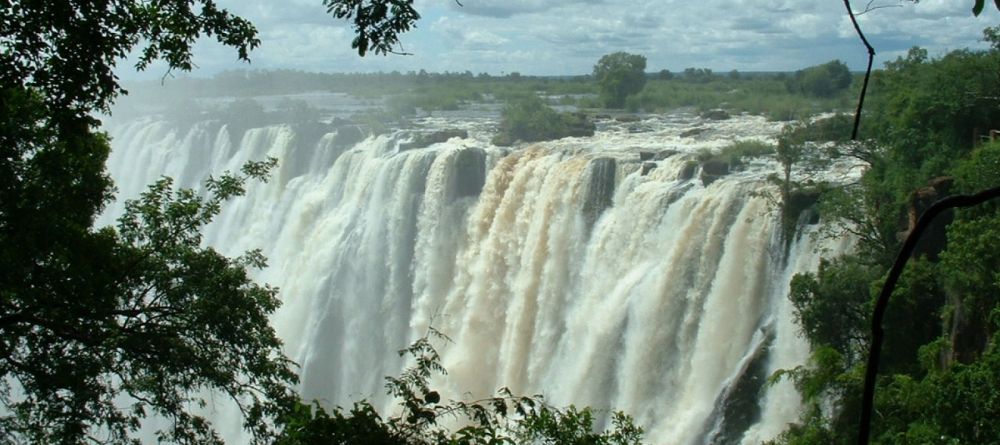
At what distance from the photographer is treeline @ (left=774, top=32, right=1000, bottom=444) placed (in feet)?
30.8

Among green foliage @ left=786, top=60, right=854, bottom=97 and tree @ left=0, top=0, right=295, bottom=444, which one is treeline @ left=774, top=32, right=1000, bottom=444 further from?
green foliage @ left=786, top=60, right=854, bottom=97

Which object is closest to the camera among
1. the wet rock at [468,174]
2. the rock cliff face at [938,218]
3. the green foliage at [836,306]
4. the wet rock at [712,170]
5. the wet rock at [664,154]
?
the green foliage at [836,306]

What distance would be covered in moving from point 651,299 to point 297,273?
10.8m

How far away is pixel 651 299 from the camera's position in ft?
50.5

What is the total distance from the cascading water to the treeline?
3.04ft

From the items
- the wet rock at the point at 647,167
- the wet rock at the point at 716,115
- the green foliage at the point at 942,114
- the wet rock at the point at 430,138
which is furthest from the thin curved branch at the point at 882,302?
the wet rock at the point at 716,115

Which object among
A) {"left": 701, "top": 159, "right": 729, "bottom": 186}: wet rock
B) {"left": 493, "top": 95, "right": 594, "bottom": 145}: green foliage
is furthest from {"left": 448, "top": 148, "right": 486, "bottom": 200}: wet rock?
{"left": 701, "top": 159, "right": 729, "bottom": 186}: wet rock

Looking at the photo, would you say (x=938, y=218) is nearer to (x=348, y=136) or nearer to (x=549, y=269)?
(x=549, y=269)

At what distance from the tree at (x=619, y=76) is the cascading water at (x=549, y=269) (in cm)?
725

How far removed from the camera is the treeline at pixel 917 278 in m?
9.40

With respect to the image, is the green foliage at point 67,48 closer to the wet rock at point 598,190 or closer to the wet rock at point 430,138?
the wet rock at point 598,190

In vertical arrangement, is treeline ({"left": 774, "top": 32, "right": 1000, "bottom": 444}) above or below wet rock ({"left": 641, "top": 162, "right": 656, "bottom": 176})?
below

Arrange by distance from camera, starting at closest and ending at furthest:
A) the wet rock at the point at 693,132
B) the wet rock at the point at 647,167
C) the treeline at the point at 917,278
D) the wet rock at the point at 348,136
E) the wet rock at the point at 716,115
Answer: the treeline at the point at 917,278
the wet rock at the point at 647,167
the wet rock at the point at 693,132
the wet rock at the point at 716,115
the wet rock at the point at 348,136

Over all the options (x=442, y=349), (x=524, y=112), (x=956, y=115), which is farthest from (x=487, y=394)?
(x=524, y=112)
